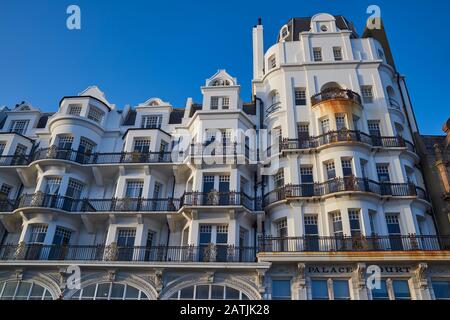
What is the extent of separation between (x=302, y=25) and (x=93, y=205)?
23814mm

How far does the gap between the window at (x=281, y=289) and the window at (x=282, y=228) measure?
133 inches

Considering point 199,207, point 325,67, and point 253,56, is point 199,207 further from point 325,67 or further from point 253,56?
point 253,56

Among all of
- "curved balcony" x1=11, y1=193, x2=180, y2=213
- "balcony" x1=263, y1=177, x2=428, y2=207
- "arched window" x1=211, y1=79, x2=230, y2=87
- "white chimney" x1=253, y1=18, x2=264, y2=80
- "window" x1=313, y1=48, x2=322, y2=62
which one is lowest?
"curved balcony" x1=11, y1=193, x2=180, y2=213

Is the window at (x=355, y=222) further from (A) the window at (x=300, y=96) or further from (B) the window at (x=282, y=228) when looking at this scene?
(A) the window at (x=300, y=96)

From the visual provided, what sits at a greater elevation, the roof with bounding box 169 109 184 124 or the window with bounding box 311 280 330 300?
the roof with bounding box 169 109 184 124

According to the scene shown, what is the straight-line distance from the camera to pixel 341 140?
2539 centimetres

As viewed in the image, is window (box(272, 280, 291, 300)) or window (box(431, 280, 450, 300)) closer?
window (box(431, 280, 450, 300))

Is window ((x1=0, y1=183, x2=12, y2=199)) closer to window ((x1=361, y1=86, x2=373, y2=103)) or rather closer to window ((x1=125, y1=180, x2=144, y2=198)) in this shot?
window ((x1=125, y1=180, x2=144, y2=198))

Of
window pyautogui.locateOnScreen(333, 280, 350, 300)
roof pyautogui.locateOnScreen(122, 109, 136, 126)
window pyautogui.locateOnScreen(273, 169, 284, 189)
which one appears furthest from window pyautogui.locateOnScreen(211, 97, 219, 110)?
window pyautogui.locateOnScreen(333, 280, 350, 300)

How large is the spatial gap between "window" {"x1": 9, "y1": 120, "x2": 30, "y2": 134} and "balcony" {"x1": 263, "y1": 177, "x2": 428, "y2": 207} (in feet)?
68.7

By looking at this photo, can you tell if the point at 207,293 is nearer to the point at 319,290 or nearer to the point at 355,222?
the point at 319,290

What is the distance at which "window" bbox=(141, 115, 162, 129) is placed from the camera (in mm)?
31422
